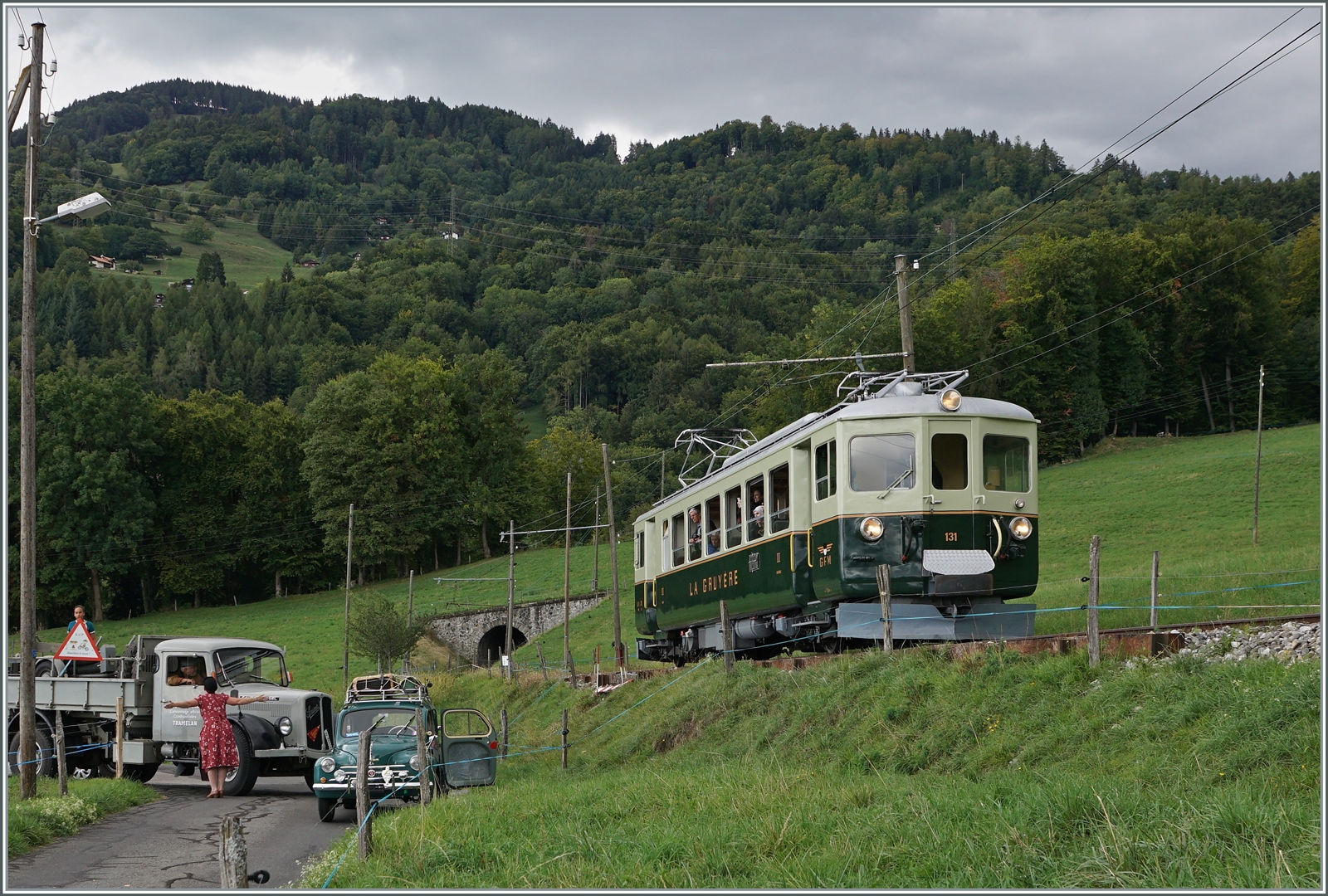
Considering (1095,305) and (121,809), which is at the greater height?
(1095,305)

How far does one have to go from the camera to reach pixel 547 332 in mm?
126562

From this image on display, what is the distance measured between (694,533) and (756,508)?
3947mm

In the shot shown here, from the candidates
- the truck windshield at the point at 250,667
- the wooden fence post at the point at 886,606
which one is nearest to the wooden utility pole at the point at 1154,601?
the wooden fence post at the point at 886,606

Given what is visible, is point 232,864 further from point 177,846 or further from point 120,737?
point 120,737

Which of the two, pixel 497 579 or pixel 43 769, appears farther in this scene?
pixel 497 579

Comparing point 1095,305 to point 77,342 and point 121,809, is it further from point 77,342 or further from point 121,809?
point 77,342

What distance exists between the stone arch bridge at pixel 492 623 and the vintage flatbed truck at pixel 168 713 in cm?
3949

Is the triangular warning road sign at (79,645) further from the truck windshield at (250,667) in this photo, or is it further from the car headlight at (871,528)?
the car headlight at (871,528)

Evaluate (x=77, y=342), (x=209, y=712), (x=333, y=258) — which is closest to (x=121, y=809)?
(x=209, y=712)

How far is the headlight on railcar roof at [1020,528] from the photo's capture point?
16.5m

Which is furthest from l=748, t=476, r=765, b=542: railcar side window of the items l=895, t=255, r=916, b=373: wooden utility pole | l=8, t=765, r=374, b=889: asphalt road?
l=8, t=765, r=374, b=889: asphalt road

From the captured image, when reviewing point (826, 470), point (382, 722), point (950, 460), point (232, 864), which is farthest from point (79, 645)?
Answer: point (950, 460)

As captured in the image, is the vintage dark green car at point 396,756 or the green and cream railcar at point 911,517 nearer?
the vintage dark green car at point 396,756

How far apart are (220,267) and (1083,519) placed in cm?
14208
